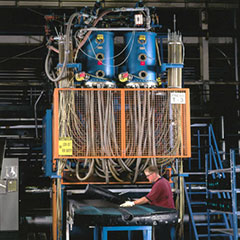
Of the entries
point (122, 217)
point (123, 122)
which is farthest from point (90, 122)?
point (122, 217)

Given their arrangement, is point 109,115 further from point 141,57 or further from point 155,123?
point 141,57

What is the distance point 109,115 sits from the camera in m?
8.02

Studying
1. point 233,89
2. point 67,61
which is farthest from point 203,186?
point 67,61

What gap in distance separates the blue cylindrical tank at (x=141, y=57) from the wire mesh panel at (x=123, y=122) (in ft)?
0.95

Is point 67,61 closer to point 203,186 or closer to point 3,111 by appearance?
point 3,111

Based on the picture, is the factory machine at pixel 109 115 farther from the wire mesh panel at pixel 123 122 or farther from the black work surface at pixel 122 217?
the black work surface at pixel 122 217

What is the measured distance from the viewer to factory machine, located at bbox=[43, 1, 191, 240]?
7.97 m

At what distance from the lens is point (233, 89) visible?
14.8m

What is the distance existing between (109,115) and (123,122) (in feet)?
0.79

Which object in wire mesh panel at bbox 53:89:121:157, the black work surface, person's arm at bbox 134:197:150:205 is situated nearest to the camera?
the black work surface

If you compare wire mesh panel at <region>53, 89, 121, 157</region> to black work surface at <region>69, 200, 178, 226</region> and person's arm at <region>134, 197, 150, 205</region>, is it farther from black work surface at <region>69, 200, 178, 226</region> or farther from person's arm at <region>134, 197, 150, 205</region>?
black work surface at <region>69, 200, 178, 226</region>

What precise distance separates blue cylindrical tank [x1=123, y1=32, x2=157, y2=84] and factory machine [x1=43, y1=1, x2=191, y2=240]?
16 mm

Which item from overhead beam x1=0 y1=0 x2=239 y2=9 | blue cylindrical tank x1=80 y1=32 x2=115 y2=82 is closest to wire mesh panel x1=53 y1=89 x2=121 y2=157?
blue cylindrical tank x1=80 y1=32 x2=115 y2=82

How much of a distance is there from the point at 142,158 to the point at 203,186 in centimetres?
421
